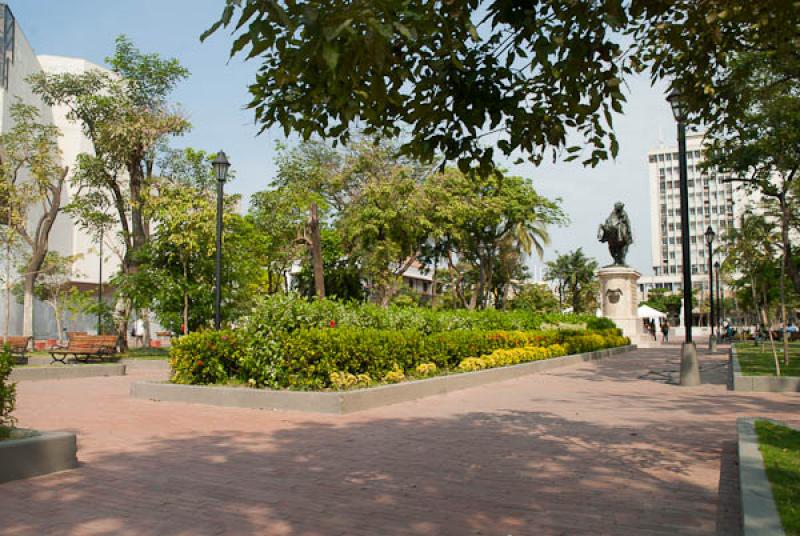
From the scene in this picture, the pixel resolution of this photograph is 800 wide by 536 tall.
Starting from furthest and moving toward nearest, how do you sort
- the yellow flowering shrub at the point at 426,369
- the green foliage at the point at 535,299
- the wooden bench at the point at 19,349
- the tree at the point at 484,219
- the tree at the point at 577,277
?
1. the tree at the point at 577,277
2. the green foliage at the point at 535,299
3. the tree at the point at 484,219
4. the wooden bench at the point at 19,349
5. the yellow flowering shrub at the point at 426,369

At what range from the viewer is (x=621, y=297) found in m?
39.1

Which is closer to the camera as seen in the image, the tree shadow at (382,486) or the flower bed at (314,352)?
the tree shadow at (382,486)

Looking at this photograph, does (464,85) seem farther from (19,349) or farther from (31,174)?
(31,174)

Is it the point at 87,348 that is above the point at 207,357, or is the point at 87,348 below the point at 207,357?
below

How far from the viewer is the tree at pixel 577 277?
260 feet

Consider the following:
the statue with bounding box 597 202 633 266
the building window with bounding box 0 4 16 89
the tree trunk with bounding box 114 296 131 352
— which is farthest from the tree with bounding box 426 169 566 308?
the building window with bounding box 0 4 16 89

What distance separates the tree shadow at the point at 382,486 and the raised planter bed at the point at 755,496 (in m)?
0.34

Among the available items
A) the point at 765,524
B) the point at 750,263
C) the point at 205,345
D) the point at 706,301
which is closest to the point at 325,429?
the point at 205,345

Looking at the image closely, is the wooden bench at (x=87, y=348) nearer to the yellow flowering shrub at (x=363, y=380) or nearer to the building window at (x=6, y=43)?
the yellow flowering shrub at (x=363, y=380)

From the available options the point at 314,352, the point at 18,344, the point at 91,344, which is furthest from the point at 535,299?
the point at 314,352

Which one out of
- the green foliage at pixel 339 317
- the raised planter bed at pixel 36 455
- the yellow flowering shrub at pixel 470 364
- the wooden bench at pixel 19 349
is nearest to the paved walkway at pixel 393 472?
the raised planter bed at pixel 36 455

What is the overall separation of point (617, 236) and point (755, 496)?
117 feet

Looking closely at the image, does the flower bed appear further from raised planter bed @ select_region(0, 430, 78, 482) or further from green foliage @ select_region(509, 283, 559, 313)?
green foliage @ select_region(509, 283, 559, 313)

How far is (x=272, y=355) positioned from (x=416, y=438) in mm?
4039
